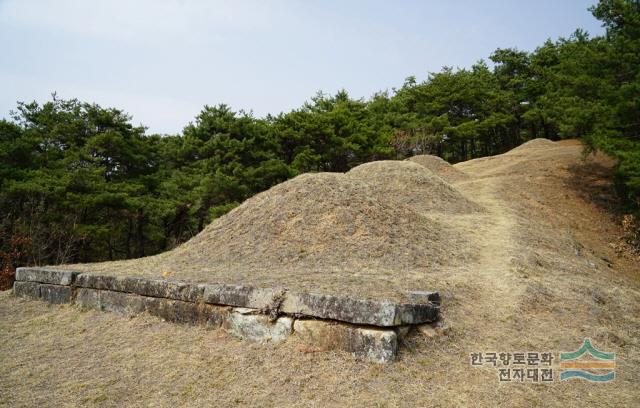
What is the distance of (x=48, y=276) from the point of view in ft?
21.2

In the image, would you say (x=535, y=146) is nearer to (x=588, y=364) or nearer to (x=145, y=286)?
(x=588, y=364)

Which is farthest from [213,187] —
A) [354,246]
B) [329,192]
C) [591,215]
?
[591,215]

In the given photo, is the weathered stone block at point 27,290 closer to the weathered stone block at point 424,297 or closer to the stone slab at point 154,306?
the stone slab at point 154,306

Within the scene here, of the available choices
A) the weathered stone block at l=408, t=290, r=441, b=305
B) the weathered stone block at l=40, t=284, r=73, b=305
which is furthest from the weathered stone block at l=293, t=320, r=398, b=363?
the weathered stone block at l=40, t=284, r=73, b=305

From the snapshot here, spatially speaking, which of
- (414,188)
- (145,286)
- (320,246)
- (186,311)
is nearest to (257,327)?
(186,311)

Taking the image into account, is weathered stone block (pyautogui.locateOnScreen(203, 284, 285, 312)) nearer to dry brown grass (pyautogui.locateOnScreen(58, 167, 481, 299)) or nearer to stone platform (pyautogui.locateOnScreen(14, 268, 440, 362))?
stone platform (pyautogui.locateOnScreen(14, 268, 440, 362))

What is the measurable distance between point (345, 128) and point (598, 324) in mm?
17444

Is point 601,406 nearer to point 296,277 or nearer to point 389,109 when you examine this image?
point 296,277

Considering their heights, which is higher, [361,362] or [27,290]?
[27,290]

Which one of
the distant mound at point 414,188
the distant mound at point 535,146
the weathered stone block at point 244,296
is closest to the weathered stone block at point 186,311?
the weathered stone block at point 244,296

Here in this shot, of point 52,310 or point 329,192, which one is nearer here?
point 52,310

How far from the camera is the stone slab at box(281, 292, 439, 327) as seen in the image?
3.40m

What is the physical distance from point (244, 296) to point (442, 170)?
16289 millimetres

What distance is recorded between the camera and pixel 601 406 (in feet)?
9.95
